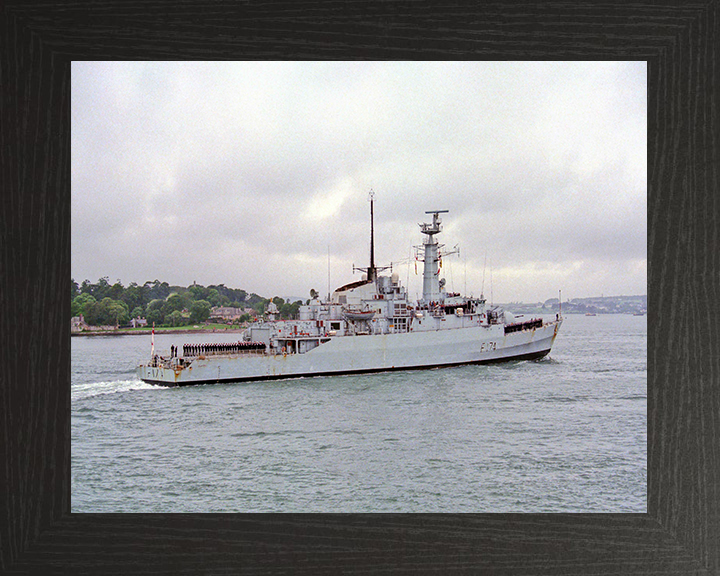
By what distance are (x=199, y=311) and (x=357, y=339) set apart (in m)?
3.81

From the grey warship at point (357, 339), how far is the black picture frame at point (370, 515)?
4.77 metres

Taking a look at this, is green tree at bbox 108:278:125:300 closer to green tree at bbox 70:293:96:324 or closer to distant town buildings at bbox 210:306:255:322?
green tree at bbox 70:293:96:324

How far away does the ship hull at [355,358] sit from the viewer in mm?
6770

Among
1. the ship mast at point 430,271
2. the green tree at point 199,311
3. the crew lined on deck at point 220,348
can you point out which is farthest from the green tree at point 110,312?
the ship mast at point 430,271

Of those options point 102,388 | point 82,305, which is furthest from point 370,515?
point 102,388

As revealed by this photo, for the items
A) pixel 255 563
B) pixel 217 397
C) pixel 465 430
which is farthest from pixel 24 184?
pixel 217 397

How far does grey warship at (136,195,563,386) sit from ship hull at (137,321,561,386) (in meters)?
0.01

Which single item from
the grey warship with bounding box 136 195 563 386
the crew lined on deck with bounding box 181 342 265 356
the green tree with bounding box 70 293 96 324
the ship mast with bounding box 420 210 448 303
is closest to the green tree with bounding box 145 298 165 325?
the green tree with bounding box 70 293 96 324

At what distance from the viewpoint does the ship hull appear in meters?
6.77

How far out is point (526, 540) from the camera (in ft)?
5.37

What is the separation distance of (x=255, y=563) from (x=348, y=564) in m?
0.25

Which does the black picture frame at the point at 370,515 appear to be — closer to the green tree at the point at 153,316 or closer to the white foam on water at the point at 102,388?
the green tree at the point at 153,316

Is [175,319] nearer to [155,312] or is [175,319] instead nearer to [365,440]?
[155,312]

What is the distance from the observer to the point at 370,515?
5.40ft
